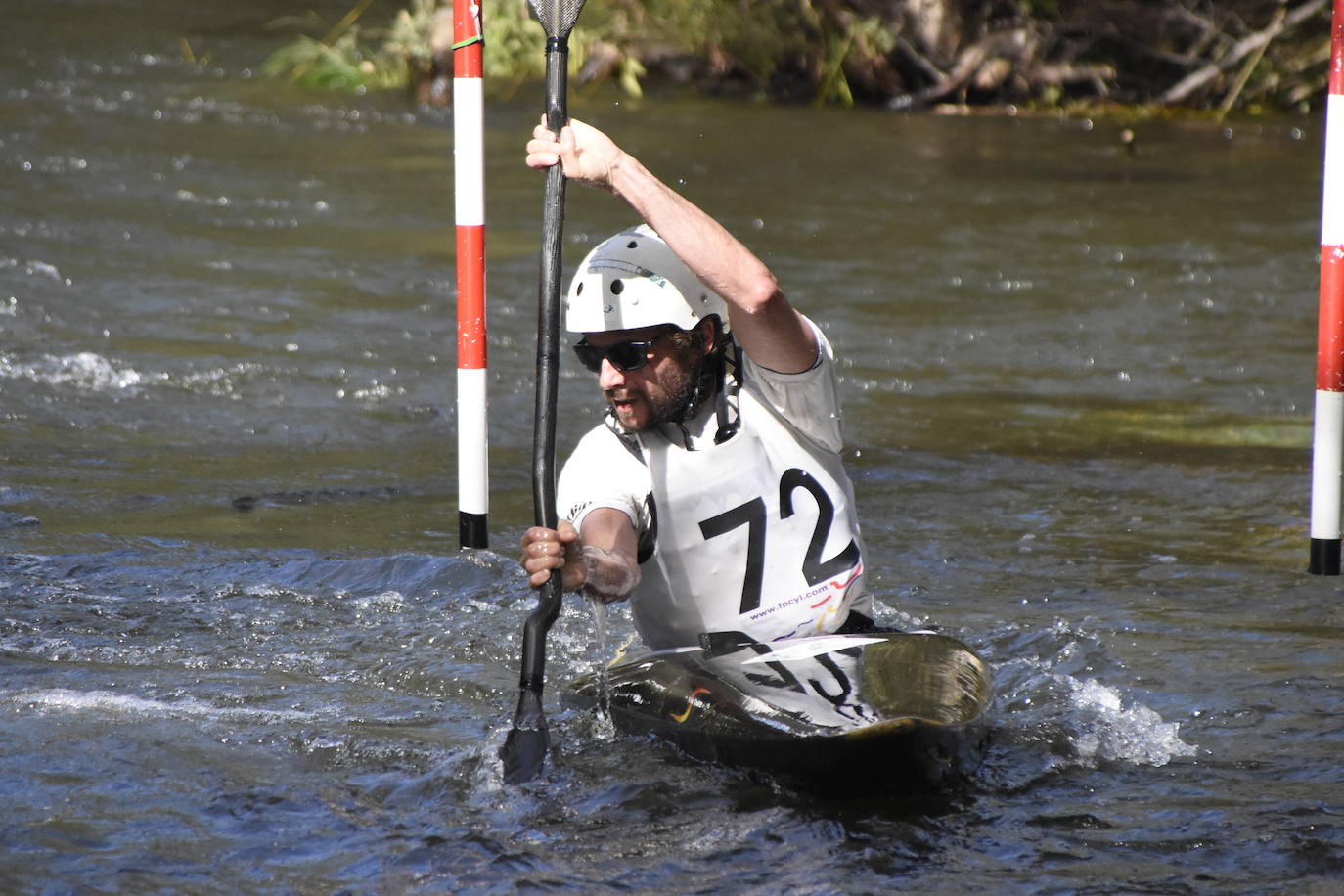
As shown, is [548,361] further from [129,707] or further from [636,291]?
[129,707]

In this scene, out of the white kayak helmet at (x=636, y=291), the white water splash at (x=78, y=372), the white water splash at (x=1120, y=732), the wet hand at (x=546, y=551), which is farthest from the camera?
the white water splash at (x=78, y=372)

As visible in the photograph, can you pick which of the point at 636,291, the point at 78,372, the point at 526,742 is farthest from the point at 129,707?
the point at 78,372

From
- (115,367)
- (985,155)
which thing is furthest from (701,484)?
(985,155)

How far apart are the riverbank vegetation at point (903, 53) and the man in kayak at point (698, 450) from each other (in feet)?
46.8

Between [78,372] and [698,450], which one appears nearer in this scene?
[698,450]

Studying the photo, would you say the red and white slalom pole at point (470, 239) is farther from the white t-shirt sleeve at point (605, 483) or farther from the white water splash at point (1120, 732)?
the white water splash at point (1120, 732)

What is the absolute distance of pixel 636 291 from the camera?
409cm

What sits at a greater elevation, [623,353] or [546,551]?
[623,353]

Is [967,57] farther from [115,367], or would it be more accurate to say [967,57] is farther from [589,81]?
[115,367]

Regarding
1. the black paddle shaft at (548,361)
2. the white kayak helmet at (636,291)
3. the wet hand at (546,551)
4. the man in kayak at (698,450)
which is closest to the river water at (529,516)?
the black paddle shaft at (548,361)

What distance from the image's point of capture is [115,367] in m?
8.54

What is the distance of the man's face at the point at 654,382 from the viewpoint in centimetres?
414

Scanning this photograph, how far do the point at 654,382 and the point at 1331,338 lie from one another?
2.43 m

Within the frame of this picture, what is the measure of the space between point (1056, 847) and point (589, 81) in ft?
51.3
